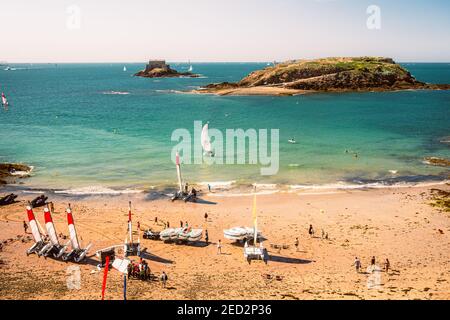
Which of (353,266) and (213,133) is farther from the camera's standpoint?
(213,133)

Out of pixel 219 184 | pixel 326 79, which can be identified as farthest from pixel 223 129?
pixel 326 79

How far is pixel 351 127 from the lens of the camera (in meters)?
69.6

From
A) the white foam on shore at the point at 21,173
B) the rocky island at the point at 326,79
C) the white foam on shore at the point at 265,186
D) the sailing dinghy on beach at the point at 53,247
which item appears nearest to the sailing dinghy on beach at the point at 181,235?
the sailing dinghy on beach at the point at 53,247

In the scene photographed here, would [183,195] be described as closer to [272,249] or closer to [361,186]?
[272,249]

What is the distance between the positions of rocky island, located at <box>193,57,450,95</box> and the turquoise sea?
10.8m

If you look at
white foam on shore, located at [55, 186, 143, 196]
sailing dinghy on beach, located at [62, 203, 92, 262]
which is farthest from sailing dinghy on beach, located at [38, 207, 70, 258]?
white foam on shore, located at [55, 186, 143, 196]

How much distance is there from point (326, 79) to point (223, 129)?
6586 centimetres

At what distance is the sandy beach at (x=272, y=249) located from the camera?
66.4 ft

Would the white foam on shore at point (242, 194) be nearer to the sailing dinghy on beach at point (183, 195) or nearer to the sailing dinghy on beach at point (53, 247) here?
the sailing dinghy on beach at point (183, 195)

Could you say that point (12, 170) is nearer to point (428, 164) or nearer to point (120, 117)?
point (120, 117)

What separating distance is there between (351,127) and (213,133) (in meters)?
25.0

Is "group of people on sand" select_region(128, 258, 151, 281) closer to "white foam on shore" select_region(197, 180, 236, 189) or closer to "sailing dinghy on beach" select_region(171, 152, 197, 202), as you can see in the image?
"sailing dinghy on beach" select_region(171, 152, 197, 202)

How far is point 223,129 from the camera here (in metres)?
68.6
